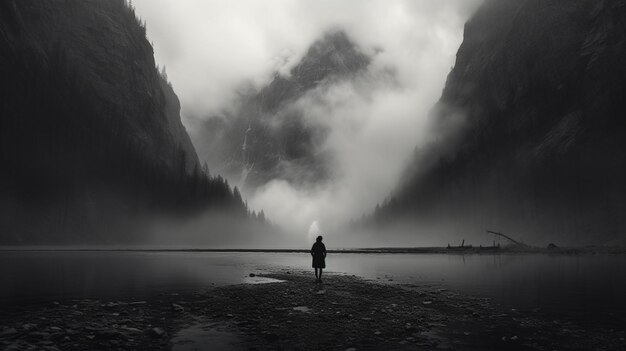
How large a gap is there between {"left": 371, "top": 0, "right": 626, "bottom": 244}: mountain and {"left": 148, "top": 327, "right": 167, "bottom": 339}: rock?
130699mm

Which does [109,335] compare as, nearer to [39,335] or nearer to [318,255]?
[39,335]

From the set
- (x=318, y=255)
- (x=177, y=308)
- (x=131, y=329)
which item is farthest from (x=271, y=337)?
(x=318, y=255)

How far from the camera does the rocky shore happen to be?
505 inches

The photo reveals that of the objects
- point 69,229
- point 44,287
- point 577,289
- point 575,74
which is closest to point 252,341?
point 44,287

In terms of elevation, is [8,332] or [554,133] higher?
[554,133]

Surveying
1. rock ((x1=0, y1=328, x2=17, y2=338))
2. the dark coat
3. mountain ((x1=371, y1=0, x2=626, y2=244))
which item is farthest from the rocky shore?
mountain ((x1=371, y1=0, x2=626, y2=244))

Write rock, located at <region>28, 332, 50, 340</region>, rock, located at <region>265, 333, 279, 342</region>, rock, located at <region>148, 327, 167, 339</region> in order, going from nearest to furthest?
rock, located at <region>28, 332, 50, 340</region> < rock, located at <region>265, 333, 279, 342</region> < rock, located at <region>148, 327, 167, 339</region>

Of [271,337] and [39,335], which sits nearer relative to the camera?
[39,335]

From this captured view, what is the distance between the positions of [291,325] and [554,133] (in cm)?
16422

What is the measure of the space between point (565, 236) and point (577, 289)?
399ft

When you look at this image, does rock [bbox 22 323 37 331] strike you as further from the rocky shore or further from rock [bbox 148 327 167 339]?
rock [bbox 148 327 167 339]

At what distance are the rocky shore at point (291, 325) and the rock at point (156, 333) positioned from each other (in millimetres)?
37

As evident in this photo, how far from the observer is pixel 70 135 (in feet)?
514

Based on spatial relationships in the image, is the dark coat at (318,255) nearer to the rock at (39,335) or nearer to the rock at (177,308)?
the rock at (177,308)
